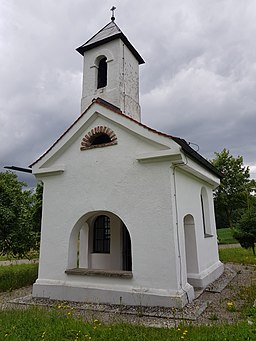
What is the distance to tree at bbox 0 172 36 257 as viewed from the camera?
9078 mm

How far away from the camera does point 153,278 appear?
630cm

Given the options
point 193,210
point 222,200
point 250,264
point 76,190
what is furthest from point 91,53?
point 222,200

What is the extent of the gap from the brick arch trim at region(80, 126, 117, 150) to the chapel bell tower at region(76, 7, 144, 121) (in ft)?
7.74

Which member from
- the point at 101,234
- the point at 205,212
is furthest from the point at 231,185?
the point at 101,234

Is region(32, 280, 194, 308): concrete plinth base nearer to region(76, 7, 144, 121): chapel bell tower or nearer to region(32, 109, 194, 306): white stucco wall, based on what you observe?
region(32, 109, 194, 306): white stucco wall

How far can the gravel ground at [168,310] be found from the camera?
5336mm

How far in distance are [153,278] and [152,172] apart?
2551 mm

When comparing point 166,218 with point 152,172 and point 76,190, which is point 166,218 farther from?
point 76,190

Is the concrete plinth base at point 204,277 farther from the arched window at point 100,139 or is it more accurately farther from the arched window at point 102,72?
the arched window at point 102,72

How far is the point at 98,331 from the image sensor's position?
173 inches

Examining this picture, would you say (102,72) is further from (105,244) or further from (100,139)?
(105,244)

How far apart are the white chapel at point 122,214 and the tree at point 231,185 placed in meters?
23.9

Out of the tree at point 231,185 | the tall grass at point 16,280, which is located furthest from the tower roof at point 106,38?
the tree at point 231,185

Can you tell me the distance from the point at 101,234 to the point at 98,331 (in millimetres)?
5618
